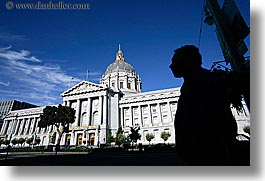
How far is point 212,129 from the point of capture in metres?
2.14

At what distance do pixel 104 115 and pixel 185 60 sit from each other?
29357 millimetres

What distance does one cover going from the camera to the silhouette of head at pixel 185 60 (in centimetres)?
245

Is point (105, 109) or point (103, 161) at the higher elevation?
point (105, 109)

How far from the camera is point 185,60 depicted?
245 centimetres

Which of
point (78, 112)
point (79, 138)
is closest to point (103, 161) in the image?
point (79, 138)

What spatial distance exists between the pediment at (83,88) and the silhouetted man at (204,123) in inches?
1195

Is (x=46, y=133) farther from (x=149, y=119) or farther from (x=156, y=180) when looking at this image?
(x=156, y=180)

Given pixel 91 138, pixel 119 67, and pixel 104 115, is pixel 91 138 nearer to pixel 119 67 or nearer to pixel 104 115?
pixel 104 115

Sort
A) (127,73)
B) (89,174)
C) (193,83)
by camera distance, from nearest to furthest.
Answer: (193,83), (89,174), (127,73)

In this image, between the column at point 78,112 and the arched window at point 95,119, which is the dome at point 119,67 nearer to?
the column at point 78,112

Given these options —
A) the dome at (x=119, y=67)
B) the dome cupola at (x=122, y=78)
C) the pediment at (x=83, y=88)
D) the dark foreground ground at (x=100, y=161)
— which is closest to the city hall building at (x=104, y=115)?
the pediment at (x=83, y=88)

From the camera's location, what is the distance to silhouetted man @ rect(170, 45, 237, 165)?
6.99ft

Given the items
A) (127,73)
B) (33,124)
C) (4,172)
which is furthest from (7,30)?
(127,73)

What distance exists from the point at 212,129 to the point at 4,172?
5212 millimetres
